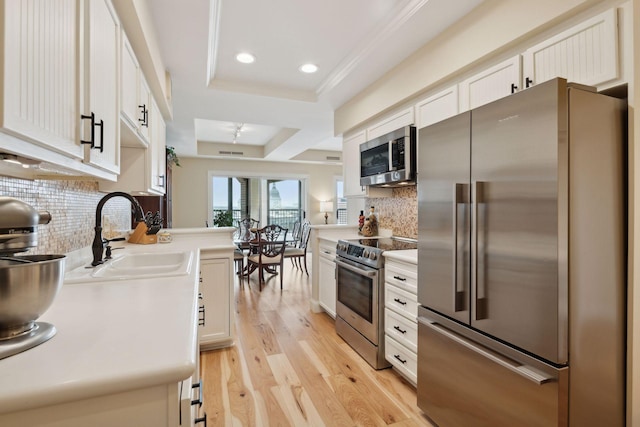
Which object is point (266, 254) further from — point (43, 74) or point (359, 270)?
point (43, 74)

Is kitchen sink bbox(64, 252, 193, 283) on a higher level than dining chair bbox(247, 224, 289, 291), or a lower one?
higher

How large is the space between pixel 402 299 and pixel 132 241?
7.74 ft

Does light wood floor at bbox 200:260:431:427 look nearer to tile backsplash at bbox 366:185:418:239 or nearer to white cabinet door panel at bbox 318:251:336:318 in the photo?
white cabinet door panel at bbox 318:251:336:318

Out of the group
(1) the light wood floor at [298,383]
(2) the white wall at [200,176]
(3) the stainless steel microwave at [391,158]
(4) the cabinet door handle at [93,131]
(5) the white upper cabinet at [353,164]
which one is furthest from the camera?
(2) the white wall at [200,176]

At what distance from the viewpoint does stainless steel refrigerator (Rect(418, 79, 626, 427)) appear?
1.21m

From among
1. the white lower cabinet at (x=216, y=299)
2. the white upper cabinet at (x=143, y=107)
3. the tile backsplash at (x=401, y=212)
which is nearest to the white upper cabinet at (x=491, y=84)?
the tile backsplash at (x=401, y=212)

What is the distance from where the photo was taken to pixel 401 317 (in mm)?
2244

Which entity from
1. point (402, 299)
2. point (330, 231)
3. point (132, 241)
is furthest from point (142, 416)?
point (330, 231)

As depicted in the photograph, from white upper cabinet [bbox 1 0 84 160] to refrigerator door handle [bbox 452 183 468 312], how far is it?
155cm

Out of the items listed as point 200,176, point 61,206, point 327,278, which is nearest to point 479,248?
point 61,206

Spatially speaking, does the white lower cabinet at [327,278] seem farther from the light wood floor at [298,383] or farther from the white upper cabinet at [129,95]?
the white upper cabinet at [129,95]

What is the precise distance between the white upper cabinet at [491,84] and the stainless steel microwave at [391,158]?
52 cm

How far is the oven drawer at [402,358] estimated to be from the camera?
2.12 m

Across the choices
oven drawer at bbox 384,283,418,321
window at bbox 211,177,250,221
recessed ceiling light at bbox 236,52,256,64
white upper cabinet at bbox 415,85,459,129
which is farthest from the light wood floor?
window at bbox 211,177,250,221
